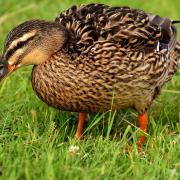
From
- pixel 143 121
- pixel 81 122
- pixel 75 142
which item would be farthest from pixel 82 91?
pixel 143 121

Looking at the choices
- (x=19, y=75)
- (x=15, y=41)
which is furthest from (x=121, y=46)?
(x=19, y=75)

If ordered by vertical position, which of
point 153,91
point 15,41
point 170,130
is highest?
point 15,41

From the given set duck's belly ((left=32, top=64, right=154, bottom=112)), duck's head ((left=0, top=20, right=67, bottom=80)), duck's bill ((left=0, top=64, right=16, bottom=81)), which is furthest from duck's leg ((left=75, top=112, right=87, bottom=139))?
duck's bill ((left=0, top=64, right=16, bottom=81))

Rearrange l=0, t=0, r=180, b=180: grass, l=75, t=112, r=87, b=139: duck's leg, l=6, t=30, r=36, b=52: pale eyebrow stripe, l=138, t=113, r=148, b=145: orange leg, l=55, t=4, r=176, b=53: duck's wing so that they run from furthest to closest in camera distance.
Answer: l=138, t=113, r=148, b=145: orange leg < l=75, t=112, r=87, b=139: duck's leg < l=55, t=4, r=176, b=53: duck's wing < l=6, t=30, r=36, b=52: pale eyebrow stripe < l=0, t=0, r=180, b=180: grass

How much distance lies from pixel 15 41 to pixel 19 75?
157 cm

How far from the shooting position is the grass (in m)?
3.89

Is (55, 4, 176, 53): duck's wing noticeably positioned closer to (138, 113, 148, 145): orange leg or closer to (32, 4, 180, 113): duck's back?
(32, 4, 180, 113): duck's back

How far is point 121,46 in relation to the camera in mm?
4832

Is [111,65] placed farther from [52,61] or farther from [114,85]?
[52,61]

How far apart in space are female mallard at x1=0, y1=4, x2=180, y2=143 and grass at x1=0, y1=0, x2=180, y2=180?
0.74ft

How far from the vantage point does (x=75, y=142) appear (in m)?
4.52

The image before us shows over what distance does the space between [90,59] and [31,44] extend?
0.47 metres

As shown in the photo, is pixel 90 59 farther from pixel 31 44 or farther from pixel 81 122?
pixel 81 122

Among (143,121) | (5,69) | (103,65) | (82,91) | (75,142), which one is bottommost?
(143,121)
